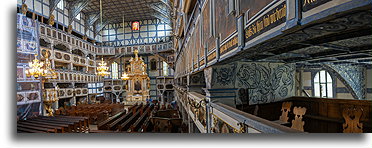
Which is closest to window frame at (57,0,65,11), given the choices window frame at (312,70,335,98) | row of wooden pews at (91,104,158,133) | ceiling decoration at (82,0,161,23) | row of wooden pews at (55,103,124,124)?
ceiling decoration at (82,0,161,23)

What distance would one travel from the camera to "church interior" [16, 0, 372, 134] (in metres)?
1.57

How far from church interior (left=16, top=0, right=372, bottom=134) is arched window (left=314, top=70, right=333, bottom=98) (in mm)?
45

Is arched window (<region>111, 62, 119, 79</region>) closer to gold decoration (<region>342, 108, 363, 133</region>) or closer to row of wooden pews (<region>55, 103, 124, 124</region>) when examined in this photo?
row of wooden pews (<region>55, 103, 124, 124</region>)

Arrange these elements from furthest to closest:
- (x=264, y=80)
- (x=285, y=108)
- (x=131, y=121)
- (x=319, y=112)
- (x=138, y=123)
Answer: (x=131, y=121)
(x=138, y=123)
(x=264, y=80)
(x=319, y=112)
(x=285, y=108)

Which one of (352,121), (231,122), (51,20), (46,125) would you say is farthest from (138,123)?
(352,121)

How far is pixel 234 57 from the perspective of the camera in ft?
8.89

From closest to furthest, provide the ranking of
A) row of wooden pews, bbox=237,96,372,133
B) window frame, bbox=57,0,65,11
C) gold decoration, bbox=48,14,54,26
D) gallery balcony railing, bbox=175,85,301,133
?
gallery balcony railing, bbox=175,85,301,133
row of wooden pews, bbox=237,96,372,133
window frame, bbox=57,0,65,11
gold decoration, bbox=48,14,54,26

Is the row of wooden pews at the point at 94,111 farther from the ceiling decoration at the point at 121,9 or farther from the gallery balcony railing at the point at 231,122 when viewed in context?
the gallery balcony railing at the point at 231,122

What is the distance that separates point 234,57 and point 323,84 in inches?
348

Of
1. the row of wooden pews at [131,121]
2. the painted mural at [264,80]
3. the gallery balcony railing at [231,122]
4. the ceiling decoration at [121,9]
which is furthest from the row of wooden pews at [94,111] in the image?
the gallery balcony railing at [231,122]

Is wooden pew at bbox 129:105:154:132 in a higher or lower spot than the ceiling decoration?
lower

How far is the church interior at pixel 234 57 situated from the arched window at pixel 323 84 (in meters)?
0.05

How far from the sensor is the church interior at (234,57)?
1.57 m

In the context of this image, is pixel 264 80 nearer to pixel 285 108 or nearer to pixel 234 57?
pixel 285 108
